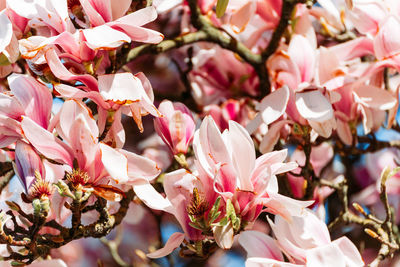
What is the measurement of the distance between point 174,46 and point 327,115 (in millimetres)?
276

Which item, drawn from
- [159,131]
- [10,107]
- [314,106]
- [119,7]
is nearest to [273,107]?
[314,106]

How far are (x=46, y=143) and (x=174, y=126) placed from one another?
0.21 m

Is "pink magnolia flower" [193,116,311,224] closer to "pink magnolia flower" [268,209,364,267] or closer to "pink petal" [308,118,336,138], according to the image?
"pink magnolia flower" [268,209,364,267]

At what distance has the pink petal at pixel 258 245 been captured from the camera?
2.81 ft

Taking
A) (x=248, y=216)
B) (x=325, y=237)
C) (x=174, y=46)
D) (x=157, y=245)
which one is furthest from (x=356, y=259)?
(x=157, y=245)

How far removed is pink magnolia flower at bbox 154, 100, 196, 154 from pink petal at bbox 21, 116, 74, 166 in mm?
186

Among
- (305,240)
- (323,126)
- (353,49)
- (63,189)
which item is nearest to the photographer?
(63,189)

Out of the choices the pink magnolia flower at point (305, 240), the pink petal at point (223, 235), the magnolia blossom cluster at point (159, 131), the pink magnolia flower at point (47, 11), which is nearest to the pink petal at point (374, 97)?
the magnolia blossom cluster at point (159, 131)

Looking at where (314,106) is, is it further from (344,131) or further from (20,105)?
(20,105)

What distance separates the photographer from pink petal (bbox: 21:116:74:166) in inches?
30.3

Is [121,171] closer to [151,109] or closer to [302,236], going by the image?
[151,109]

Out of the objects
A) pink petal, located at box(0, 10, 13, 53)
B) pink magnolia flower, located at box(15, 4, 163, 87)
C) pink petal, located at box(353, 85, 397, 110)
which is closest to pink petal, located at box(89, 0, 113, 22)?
pink magnolia flower, located at box(15, 4, 163, 87)

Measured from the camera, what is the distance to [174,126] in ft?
3.09

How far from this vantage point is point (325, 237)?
87 cm
